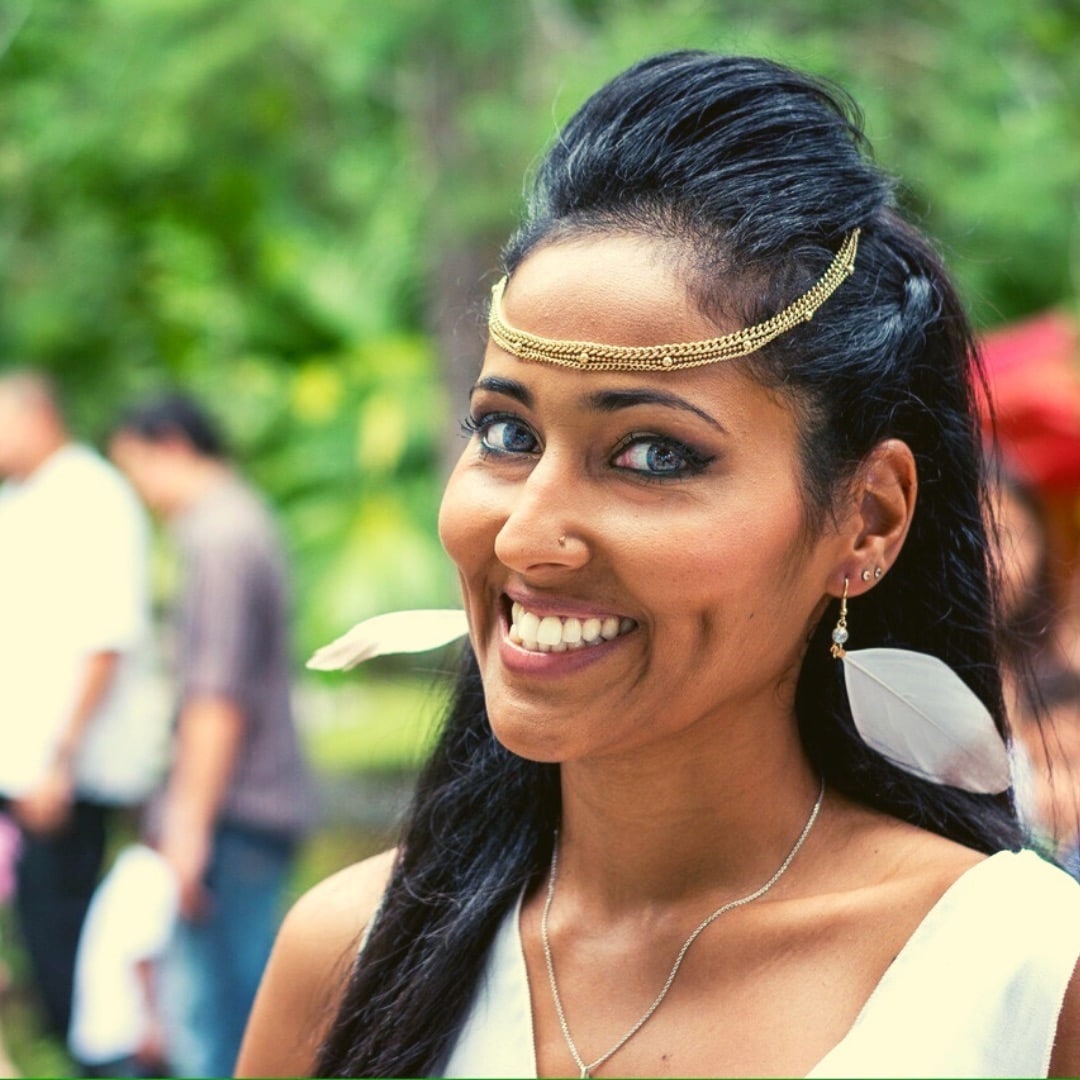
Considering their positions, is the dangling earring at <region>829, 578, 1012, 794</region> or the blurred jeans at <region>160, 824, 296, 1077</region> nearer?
the dangling earring at <region>829, 578, 1012, 794</region>

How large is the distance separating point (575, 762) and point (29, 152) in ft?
30.5

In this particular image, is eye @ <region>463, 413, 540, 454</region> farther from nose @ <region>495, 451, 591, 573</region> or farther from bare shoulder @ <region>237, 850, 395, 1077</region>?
bare shoulder @ <region>237, 850, 395, 1077</region>

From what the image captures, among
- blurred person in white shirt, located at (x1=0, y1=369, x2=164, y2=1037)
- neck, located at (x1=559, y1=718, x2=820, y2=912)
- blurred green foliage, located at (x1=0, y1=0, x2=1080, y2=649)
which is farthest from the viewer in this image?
blurred green foliage, located at (x1=0, y1=0, x2=1080, y2=649)

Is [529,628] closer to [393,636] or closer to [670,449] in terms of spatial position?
[670,449]

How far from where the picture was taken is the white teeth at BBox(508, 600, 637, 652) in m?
1.79

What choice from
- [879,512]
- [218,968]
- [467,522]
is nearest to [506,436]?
[467,522]

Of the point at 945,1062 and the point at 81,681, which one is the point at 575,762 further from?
the point at 81,681

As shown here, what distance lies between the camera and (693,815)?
1.99m

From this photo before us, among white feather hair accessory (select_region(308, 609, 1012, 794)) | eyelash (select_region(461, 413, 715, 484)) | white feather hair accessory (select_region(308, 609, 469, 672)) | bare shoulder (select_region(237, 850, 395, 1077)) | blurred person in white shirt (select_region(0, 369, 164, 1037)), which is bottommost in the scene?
blurred person in white shirt (select_region(0, 369, 164, 1037))

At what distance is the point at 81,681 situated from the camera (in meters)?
5.16

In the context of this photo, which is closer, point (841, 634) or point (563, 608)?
point (563, 608)

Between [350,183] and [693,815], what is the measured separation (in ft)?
29.4

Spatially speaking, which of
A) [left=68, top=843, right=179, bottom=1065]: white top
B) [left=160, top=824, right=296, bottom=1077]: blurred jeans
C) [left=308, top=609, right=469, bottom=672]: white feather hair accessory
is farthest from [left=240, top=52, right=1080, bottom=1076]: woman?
[left=160, top=824, right=296, bottom=1077]: blurred jeans

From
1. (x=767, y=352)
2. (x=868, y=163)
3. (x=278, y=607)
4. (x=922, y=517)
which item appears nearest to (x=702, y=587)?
(x=767, y=352)
